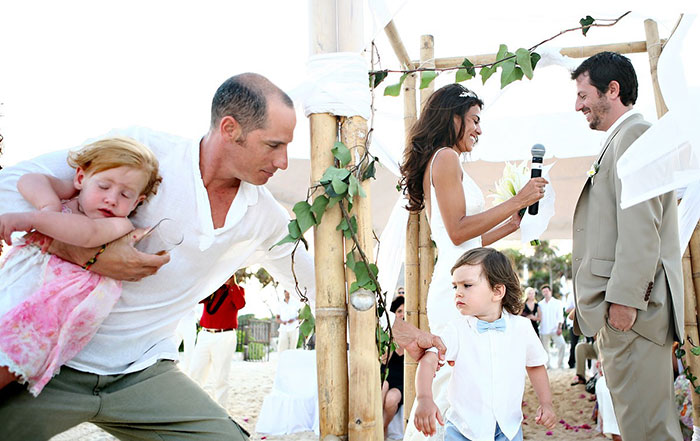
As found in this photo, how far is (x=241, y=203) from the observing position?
2.15 metres

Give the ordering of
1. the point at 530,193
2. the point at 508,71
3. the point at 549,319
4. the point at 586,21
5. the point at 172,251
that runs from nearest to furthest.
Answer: the point at 172,251 < the point at 586,21 < the point at 508,71 < the point at 530,193 < the point at 549,319

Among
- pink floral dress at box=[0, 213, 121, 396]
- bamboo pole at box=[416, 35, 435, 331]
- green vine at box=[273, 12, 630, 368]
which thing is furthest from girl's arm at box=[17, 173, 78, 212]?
bamboo pole at box=[416, 35, 435, 331]

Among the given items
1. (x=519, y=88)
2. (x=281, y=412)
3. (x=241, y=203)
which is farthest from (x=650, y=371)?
(x=281, y=412)

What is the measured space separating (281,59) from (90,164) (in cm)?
198

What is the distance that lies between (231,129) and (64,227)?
625 millimetres

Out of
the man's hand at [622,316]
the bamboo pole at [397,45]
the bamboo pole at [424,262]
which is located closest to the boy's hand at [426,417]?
the man's hand at [622,316]

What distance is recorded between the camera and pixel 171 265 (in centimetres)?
203

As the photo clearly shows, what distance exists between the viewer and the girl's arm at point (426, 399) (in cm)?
235

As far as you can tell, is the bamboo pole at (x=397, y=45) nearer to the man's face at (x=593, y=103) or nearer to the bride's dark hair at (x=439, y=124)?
the bride's dark hair at (x=439, y=124)

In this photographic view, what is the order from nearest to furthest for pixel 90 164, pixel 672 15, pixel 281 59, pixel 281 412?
pixel 90 164 → pixel 672 15 → pixel 281 59 → pixel 281 412

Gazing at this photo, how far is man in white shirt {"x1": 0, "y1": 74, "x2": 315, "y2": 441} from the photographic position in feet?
5.97

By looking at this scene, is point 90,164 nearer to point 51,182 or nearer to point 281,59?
point 51,182

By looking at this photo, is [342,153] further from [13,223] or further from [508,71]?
[13,223]

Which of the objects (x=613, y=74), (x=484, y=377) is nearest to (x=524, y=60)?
(x=613, y=74)
